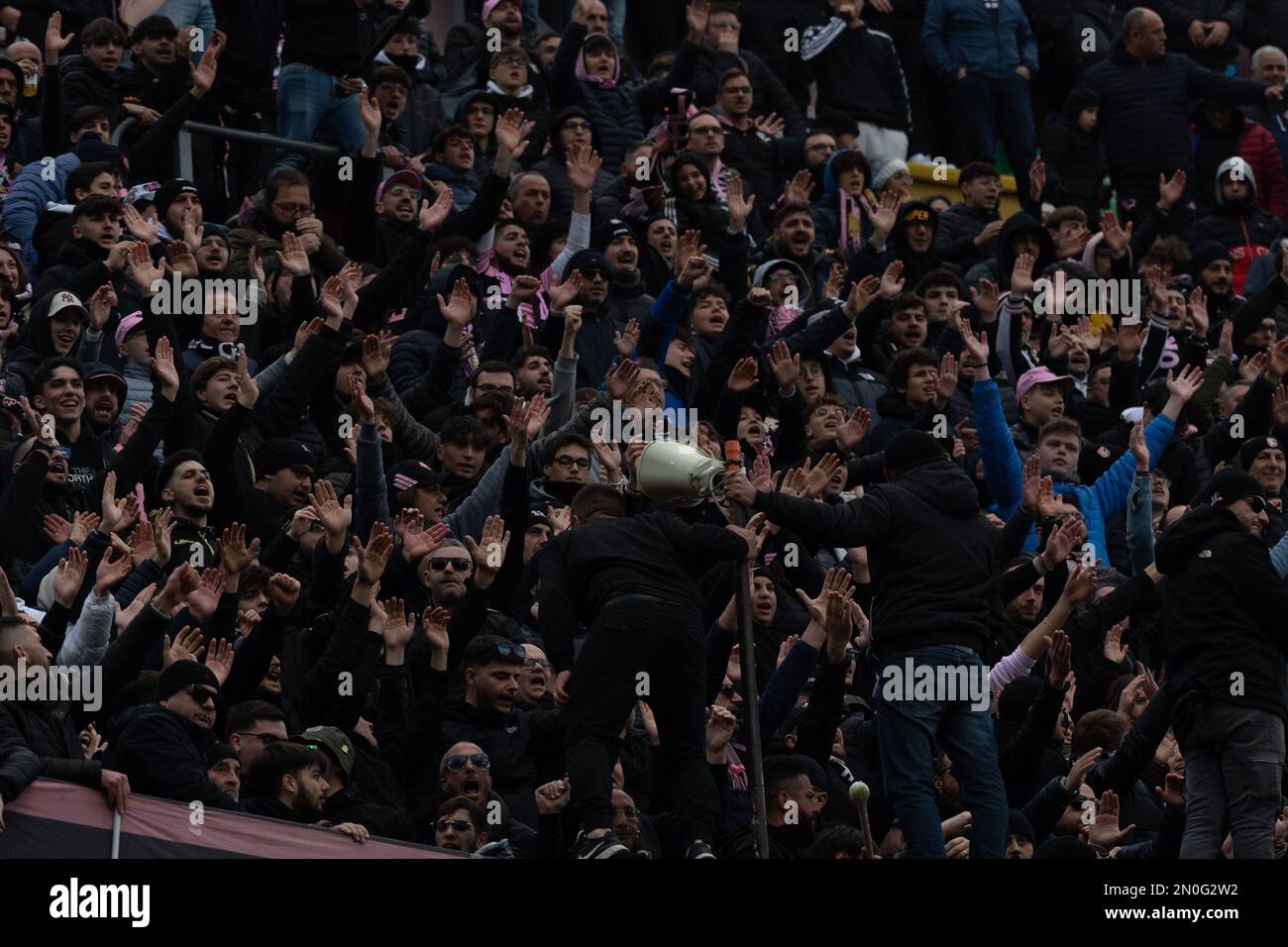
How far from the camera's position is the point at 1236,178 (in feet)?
69.5

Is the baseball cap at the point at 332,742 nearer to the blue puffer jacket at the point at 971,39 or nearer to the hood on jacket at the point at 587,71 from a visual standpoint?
the hood on jacket at the point at 587,71

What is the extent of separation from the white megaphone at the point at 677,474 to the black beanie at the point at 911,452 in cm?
125

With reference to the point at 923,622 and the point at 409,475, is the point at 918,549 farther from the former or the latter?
the point at 409,475

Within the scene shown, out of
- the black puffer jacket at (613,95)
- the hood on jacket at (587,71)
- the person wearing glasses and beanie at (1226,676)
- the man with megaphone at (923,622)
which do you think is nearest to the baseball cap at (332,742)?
the man with megaphone at (923,622)

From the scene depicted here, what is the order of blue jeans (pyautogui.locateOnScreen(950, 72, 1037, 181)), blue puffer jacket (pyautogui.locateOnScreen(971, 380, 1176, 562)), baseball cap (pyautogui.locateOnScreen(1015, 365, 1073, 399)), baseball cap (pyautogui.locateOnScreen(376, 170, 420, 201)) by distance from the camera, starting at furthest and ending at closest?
blue jeans (pyautogui.locateOnScreen(950, 72, 1037, 181)), baseball cap (pyautogui.locateOnScreen(376, 170, 420, 201)), baseball cap (pyautogui.locateOnScreen(1015, 365, 1073, 399)), blue puffer jacket (pyautogui.locateOnScreen(971, 380, 1176, 562))

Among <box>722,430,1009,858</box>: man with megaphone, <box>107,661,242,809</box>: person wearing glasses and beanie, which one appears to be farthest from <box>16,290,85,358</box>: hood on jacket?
<box>722,430,1009,858</box>: man with megaphone

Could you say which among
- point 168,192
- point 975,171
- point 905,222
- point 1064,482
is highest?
point 975,171

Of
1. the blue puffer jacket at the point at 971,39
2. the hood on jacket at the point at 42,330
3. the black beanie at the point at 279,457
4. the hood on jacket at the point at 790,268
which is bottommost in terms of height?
the black beanie at the point at 279,457

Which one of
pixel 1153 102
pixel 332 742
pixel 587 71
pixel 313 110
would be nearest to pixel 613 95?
pixel 587 71

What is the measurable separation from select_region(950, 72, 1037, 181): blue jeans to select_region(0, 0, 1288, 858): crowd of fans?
0.12ft

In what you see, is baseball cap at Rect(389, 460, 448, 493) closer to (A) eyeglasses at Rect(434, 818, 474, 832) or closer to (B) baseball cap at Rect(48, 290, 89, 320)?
(B) baseball cap at Rect(48, 290, 89, 320)

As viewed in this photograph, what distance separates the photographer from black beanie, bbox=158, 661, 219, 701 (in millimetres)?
12742

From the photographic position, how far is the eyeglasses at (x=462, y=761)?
1330cm

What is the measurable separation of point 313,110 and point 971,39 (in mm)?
6099
